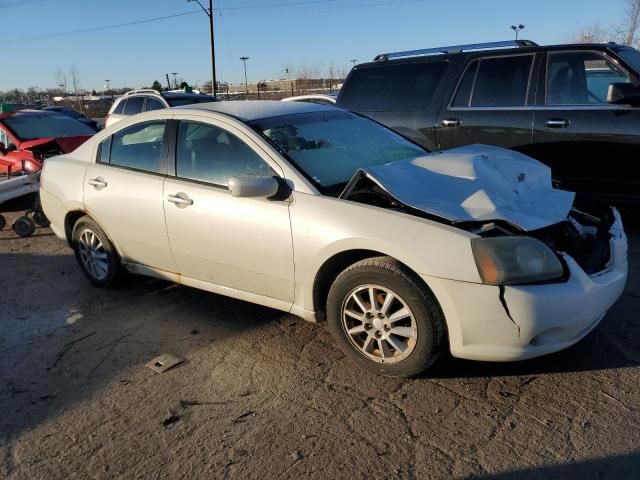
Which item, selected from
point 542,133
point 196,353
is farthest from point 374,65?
point 196,353

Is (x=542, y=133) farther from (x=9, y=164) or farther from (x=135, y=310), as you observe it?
(x=9, y=164)

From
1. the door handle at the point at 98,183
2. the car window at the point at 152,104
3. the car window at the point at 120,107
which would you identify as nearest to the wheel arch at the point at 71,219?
the door handle at the point at 98,183

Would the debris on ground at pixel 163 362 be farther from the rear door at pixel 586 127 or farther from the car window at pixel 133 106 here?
the car window at pixel 133 106

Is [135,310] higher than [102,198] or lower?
lower

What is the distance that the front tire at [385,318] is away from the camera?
10.0 ft

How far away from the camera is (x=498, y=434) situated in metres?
2.76

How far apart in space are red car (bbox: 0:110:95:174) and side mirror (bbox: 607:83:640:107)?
7.32m

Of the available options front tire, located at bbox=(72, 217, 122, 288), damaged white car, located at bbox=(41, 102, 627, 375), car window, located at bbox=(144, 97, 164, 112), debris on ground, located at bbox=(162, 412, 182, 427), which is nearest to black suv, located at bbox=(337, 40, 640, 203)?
damaged white car, located at bbox=(41, 102, 627, 375)

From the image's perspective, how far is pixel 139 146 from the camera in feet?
15.1

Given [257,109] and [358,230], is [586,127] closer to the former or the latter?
[257,109]

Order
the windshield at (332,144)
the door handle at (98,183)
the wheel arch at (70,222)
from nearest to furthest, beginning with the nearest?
the windshield at (332,144) → the door handle at (98,183) → the wheel arch at (70,222)

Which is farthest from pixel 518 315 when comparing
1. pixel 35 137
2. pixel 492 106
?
pixel 35 137

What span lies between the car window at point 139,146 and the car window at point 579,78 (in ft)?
12.9

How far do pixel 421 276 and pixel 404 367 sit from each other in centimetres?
54
